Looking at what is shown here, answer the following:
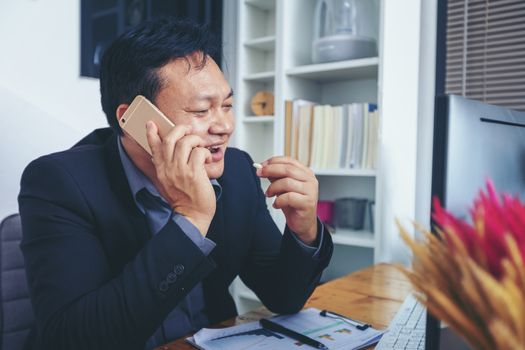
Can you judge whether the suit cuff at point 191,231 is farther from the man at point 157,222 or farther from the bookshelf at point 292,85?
the bookshelf at point 292,85

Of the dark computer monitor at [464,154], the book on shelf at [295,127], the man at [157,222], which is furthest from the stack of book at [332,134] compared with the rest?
the dark computer monitor at [464,154]

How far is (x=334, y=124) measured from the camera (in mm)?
2107

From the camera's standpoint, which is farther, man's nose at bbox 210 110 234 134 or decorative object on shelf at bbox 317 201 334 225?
decorative object on shelf at bbox 317 201 334 225

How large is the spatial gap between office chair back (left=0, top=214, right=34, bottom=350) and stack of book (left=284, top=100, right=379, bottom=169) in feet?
4.25

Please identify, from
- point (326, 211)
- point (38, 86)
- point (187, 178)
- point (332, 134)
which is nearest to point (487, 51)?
point (332, 134)

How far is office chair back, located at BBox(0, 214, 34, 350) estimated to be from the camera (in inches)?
45.0

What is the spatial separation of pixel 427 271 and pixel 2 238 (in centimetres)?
117

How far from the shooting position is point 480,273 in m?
0.28

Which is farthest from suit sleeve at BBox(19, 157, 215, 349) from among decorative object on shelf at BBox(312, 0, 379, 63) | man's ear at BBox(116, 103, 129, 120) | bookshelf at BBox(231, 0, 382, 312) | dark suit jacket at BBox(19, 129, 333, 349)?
decorative object on shelf at BBox(312, 0, 379, 63)

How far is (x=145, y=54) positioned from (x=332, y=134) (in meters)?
1.20

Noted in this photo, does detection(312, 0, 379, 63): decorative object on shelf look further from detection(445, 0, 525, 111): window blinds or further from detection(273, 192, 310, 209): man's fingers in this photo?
detection(273, 192, 310, 209): man's fingers

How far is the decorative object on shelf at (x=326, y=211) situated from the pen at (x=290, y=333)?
127 centimetres

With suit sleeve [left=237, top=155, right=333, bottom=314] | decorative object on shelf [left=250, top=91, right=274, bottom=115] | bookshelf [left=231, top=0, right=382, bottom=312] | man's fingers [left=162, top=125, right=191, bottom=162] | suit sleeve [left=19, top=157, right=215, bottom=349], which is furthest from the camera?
decorative object on shelf [left=250, top=91, right=274, bottom=115]

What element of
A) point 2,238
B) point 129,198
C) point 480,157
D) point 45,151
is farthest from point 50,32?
point 480,157
